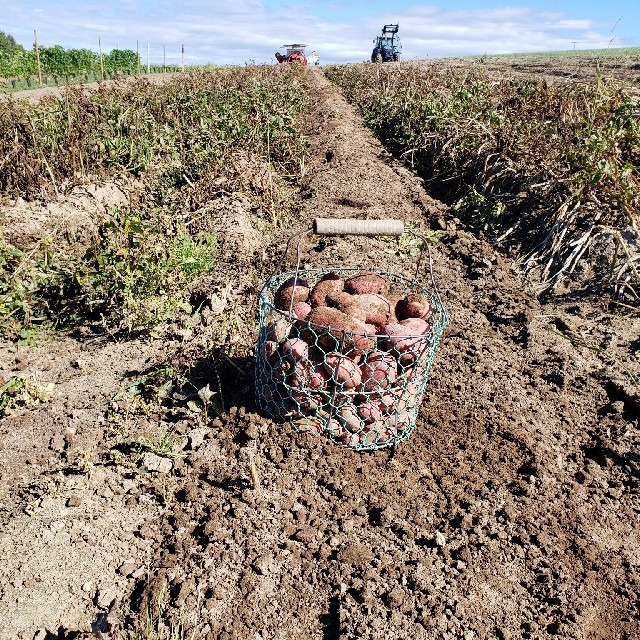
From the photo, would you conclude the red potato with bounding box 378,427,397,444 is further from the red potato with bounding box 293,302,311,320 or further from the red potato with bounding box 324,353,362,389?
the red potato with bounding box 293,302,311,320

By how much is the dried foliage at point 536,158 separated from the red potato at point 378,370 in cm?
208

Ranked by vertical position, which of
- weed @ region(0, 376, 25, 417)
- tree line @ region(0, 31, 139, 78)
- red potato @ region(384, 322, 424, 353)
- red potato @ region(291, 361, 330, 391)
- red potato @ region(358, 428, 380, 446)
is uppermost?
red potato @ region(384, 322, 424, 353)

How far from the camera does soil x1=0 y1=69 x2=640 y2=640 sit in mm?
1654

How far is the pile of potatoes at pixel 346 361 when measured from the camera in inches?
82.4

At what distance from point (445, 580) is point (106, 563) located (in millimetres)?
1080

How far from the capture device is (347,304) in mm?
2168

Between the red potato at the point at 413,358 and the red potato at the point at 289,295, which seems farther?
the red potato at the point at 289,295

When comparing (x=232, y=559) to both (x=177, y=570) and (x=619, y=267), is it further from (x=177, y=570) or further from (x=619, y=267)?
(x=619, y=267)

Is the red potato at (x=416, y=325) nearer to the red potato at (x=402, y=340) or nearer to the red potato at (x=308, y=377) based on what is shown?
the red potato at (x=402, y=340)

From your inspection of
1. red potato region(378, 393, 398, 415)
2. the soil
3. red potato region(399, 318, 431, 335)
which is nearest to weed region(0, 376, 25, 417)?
the soil

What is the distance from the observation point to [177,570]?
Result: 176 cm

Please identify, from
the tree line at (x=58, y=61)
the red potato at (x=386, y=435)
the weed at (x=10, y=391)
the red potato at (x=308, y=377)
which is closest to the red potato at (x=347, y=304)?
the red potato at (x=308, y=377)

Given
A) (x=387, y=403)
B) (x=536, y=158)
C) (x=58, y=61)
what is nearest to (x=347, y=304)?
(x=387, y=403)

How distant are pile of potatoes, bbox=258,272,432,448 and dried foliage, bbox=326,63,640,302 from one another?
6.50 feet
